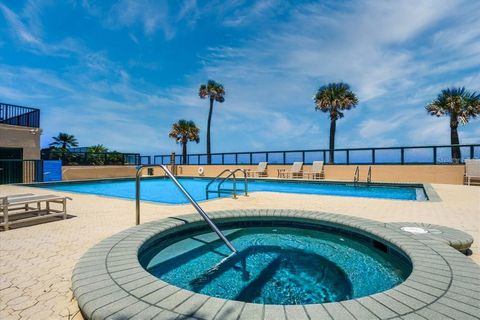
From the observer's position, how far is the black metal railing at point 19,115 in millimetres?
13508

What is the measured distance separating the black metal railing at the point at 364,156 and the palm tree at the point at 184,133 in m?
8.59

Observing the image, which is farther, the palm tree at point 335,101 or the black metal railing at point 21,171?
the palm tree at point 335,101

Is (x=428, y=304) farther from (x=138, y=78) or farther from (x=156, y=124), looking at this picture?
(x=156, y=124)

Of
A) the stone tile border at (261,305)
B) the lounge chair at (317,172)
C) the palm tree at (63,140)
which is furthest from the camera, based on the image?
the palm tree at (63,140)

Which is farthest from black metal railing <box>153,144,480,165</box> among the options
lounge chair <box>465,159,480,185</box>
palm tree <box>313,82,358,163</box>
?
palm tree <box>313,82,358,163</box>

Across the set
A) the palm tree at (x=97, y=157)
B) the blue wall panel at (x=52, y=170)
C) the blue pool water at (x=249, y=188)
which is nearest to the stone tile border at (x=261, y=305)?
the blue pool water at (x=249, y=188)

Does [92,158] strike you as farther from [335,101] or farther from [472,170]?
[472,170]

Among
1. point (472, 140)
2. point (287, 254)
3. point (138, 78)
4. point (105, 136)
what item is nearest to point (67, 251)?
point (287, 254)

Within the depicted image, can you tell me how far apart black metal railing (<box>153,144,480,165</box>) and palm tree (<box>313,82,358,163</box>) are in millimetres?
4516

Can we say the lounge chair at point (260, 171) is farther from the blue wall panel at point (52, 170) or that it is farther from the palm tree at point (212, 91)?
the palm tree at point (212, 91)

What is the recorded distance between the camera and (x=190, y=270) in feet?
8.87

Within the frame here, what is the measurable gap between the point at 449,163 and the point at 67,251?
14201 millimetres

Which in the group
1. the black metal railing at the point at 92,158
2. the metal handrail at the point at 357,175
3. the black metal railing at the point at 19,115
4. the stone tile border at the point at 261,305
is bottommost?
the stone tile border at the point at 261,305

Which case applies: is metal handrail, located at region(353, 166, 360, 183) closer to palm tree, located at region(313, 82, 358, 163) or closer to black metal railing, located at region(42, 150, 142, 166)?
palm tree, located at region(313, 82, 358, 163)
